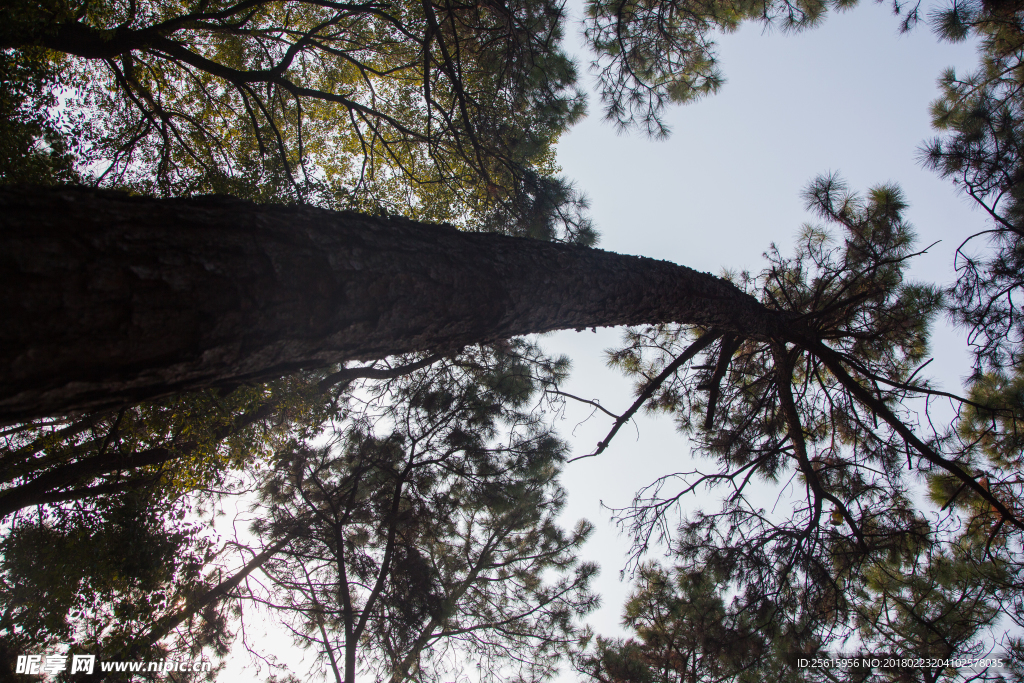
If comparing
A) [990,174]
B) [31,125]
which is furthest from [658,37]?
[31,125]

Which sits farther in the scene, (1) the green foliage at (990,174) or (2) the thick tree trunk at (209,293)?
(1) the green foliage at (990,174)

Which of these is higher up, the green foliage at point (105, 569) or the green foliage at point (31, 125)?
the green foliage at point (31, 125)

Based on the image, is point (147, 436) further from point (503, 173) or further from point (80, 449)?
point (503, 173)

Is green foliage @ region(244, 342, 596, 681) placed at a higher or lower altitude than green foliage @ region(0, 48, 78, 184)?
lower

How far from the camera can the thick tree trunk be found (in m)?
0.81

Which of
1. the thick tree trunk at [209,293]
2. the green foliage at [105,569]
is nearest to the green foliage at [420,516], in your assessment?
the green foliage at [105,569]

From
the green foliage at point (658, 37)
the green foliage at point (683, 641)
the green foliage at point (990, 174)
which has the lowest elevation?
the green foliage at point (683, 641)

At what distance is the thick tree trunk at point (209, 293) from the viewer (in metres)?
0.81

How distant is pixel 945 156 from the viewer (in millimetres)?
3705

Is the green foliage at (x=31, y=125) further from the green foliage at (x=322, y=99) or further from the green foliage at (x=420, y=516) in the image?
the green foliage at (x=420, y=516)

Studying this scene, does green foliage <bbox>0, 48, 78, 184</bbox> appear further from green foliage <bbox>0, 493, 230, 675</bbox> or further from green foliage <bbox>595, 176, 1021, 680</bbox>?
green foliage <bbox>595, 176, 1021, 680</bbox>

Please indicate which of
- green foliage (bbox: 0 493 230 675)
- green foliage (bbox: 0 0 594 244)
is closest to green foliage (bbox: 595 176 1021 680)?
green foliage (bbox: 0 0 594 244)

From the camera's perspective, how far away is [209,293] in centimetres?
98

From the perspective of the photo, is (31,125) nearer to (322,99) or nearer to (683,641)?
(322,99)
